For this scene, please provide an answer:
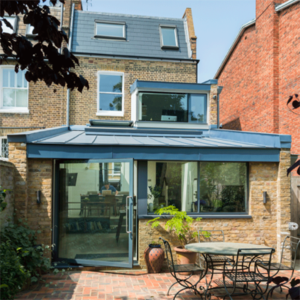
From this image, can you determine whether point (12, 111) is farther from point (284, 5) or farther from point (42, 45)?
point (284, 5)

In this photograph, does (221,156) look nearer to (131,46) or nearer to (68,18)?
(131,46)

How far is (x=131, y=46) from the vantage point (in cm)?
1427

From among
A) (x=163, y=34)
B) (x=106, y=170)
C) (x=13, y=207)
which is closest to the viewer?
(x=13, y=207)

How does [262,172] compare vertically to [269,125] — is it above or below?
below

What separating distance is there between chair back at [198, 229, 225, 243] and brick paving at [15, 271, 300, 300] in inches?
48.6

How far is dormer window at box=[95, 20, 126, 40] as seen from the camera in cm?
1441

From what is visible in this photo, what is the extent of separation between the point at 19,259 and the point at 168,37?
1225cm

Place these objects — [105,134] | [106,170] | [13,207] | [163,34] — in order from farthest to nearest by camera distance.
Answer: [163,34] < [105,134] < [106,170] < [13,207]

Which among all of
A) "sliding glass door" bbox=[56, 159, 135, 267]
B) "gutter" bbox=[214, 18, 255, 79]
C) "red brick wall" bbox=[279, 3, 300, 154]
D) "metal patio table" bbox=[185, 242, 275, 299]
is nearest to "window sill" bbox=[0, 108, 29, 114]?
"sliding glass door" bbox=[56, 159, 135, 267]

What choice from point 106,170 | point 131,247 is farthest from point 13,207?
point 131,247

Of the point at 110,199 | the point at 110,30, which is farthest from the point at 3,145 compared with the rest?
the point at 110,199

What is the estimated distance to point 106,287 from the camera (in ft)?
20.3

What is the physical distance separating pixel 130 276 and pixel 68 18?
1138cm

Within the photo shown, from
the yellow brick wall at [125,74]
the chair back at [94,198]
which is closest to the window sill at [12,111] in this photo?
the yellow brick wall at [125,74]
